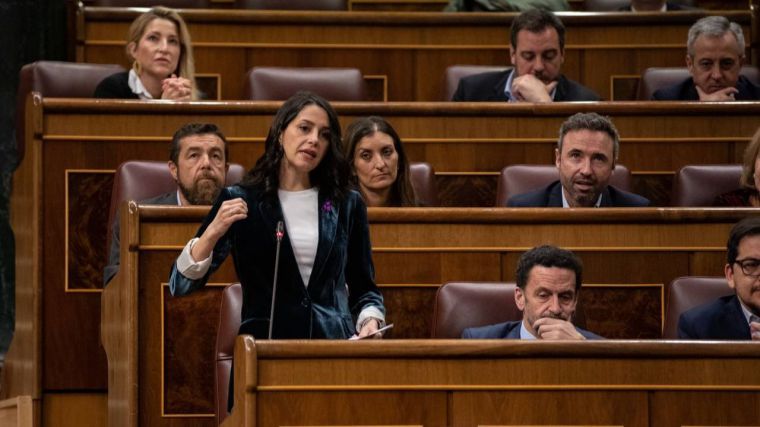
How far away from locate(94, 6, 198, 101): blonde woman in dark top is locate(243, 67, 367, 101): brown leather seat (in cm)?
11

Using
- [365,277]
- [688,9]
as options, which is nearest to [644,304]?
[365,277]

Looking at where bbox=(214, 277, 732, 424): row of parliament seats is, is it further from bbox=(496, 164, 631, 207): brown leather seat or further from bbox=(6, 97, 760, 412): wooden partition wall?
bbox=(496, 164, 631, 207): brown leather seat

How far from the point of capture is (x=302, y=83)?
248cm

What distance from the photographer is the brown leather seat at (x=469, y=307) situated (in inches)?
68.7

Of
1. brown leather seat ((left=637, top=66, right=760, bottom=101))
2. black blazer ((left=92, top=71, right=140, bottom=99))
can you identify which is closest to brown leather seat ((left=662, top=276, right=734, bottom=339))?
brown leather seat ((left=637, top=66, right=760, bottom=101))

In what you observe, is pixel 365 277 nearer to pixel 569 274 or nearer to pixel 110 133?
pixel 569 274

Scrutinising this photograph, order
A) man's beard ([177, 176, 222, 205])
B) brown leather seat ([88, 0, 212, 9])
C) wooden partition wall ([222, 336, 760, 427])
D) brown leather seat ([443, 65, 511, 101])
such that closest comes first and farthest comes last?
1. wooden partition wall ([222, 336, 760, 427])
2. man's beard ([177, 176, 222, 205])
3. brown leather seat ([443, 65, 511, 101])
4. brown leather seat ([88, 0, 212, 9])

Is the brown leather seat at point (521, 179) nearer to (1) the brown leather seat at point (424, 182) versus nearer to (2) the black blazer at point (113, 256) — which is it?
(1) the brown leather seat at point (424, 182)

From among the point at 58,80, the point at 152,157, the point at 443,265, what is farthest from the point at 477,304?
the point at 58,80

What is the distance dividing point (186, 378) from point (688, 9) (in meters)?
1.50

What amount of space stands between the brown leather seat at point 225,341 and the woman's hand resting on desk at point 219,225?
9.1 inches

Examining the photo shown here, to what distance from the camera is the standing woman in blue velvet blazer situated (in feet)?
4.87

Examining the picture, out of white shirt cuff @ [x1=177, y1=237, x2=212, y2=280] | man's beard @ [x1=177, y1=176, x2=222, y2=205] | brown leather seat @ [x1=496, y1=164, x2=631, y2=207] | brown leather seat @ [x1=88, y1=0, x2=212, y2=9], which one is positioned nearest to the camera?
white shirt cuff @ [x1=177, y1=237, x2=212, y2=280]

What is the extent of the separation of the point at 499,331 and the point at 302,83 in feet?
2.91
